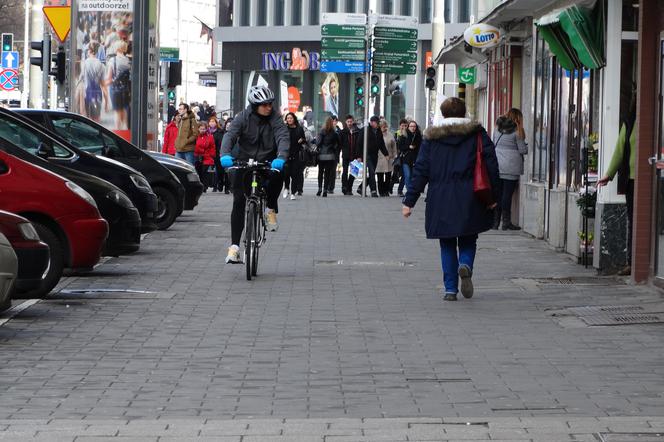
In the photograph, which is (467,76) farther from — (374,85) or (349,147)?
(374,85)

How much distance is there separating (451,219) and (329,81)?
225ft

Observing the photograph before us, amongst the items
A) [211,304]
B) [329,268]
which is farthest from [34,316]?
[329,268]

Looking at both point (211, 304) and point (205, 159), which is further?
point (205, 159)

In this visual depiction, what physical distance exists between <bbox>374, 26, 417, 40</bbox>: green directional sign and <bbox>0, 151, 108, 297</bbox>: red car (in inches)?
1079

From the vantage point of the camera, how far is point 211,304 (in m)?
12.9

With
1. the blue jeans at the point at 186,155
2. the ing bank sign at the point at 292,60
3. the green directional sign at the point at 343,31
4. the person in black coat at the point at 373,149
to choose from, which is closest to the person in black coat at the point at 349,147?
the person in black coat at the point at 373,149

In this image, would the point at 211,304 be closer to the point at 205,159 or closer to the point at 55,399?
the point at 55,399

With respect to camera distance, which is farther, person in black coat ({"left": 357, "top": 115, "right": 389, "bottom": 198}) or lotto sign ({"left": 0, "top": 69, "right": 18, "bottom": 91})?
lotto sign ({"left": 0, "top": 69, "right": 18, "bottom": 91})

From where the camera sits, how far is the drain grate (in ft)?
38.3

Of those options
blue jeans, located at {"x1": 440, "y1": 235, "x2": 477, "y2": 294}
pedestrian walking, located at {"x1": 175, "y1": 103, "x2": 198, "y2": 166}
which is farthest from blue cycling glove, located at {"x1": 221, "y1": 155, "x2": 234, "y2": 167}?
pedestrian walking, located at {"x1": 175, "y1": 103, "x2": 198, "y2": 166}

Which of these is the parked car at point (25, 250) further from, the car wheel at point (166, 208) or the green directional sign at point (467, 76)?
the green directional sign at point (467, 76)

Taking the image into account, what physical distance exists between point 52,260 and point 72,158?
14.2ft

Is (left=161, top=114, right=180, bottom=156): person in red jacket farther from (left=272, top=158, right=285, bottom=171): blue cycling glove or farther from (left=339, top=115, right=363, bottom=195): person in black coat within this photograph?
(left=272, top=158, right=285, bottom=171): blue cycling glove

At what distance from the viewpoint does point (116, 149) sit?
21.5 metres
